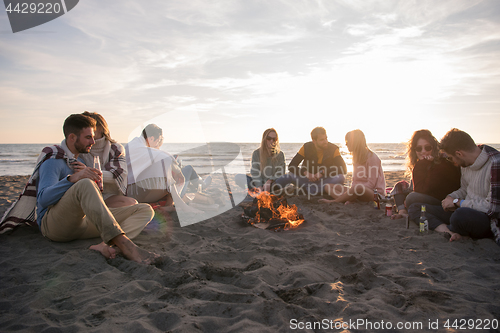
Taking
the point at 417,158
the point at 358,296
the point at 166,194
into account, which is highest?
the point at 417,158

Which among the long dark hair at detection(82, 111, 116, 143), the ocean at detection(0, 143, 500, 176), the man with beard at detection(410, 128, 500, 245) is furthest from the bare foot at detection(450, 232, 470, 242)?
the long dark hair at detection(82, 111, 116, 143)

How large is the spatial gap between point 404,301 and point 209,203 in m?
4.10

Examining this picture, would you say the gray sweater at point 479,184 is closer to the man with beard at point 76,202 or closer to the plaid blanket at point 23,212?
the man with beard at point 76,202

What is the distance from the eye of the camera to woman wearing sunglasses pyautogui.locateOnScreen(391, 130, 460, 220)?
4.10m

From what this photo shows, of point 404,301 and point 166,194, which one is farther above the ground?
point 166,194

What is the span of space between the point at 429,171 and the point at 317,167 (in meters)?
2.82

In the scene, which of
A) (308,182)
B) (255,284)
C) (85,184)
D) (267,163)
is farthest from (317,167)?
(85,184)

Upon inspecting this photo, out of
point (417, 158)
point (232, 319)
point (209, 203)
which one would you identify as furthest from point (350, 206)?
point (232, 319)

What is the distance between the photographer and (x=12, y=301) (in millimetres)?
2248

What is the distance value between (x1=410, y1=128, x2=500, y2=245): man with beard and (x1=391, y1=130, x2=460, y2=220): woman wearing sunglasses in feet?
1.00

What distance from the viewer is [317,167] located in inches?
272

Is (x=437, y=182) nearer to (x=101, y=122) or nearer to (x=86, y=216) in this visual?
(x=86, y=216)

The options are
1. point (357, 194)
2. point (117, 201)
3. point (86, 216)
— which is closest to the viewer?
point (86, 216)

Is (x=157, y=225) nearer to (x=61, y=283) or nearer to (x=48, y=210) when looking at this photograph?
(x=48, y=210)
